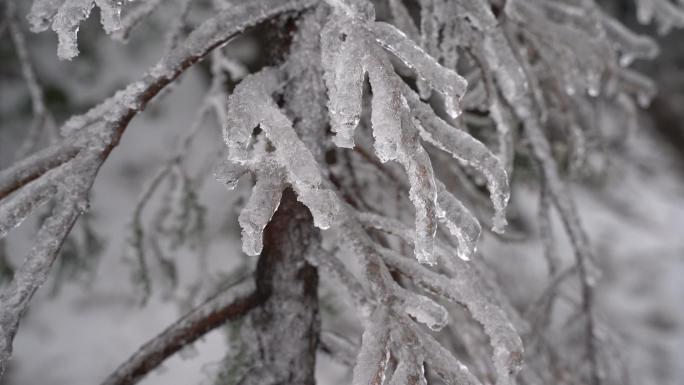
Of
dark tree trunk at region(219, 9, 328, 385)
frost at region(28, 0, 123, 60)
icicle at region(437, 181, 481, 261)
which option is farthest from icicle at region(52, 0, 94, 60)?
icicle at region(437, 181, 481, 261)

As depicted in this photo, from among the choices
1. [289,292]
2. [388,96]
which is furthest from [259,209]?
[289,292]

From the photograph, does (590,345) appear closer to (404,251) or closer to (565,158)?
(404,251)

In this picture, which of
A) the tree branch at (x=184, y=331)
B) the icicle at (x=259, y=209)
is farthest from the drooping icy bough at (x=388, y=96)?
the tree branch at (x=184, y=331)

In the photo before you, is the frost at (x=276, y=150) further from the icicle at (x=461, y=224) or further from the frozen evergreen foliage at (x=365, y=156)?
the icicle at (x=461, y=224)

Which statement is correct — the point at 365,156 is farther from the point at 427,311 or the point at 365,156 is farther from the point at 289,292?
the point at 427,311

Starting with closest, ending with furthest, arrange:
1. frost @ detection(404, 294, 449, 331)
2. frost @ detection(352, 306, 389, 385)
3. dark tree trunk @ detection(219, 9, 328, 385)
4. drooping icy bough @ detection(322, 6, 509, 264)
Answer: drooping icy bough @ detection(322, 6, 509, 264) → frost @ detection(352, 306, 389, 385) → frost @ detection(404, 294, 449, 331) → dark tree trunk @ detection(219, 9, 328, 385)

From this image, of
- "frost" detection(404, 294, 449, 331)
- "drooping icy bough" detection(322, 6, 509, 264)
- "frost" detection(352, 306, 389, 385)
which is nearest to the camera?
"drooping icy bough" detection(322, 6, 509, 264)

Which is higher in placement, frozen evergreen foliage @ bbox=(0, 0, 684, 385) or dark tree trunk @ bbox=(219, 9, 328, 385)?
frozen evergreen foliage @ bbox=(0, 0, 684, 385)

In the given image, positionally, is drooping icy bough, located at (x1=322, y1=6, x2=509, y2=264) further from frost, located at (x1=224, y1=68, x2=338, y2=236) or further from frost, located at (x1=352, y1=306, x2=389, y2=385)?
frost, located at (x1=352, y1=306, x2=389, y2=385)
